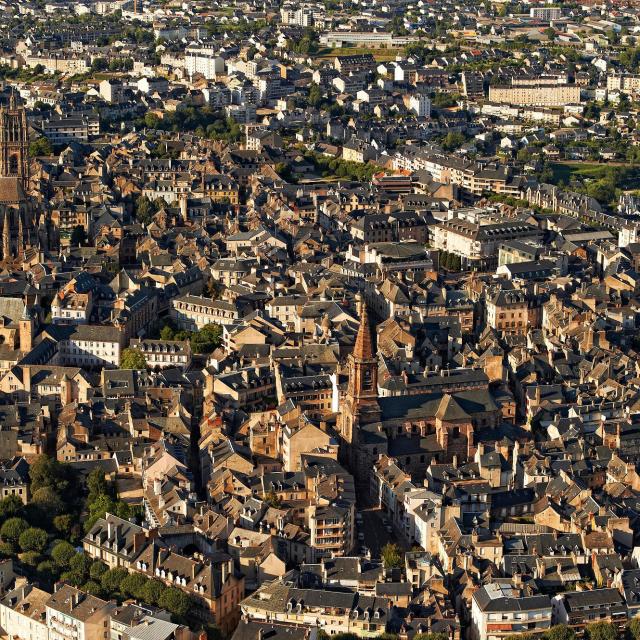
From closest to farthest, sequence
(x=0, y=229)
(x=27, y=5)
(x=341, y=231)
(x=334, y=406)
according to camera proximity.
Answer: (x=334, y=406), (x=0, y=229), (x=341, y=231), (x=27, y=5)

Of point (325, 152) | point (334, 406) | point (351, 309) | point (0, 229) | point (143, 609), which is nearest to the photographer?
point (143, 609)

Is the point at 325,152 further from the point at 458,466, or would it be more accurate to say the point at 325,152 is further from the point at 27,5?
the point at 27,5

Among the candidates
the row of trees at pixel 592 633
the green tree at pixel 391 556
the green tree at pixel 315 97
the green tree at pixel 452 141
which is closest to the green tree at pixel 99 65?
the green tree at pixel 315 97

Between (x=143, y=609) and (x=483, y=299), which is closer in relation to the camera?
(x=143, y=609)

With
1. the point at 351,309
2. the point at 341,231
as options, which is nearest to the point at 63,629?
the point at 351,309

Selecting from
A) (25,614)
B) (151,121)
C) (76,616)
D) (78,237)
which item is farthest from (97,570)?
(151,121)

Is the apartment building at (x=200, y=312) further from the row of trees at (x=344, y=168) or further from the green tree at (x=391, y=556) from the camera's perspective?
the row of trees at (x=344, y=168)
